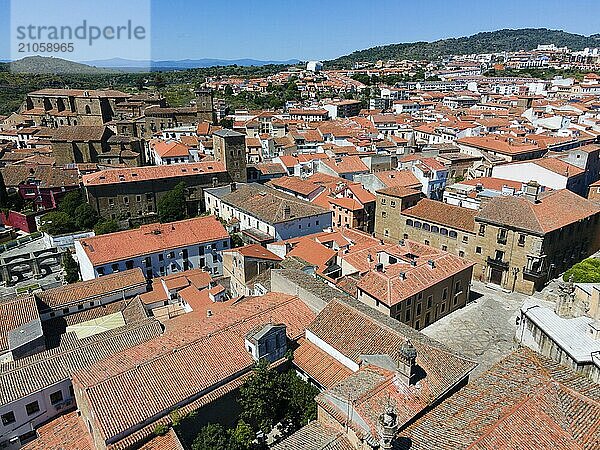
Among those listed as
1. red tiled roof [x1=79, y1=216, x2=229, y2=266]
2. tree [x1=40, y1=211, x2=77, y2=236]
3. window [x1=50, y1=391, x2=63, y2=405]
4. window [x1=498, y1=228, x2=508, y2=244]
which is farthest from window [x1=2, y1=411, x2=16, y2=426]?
window [x1=498, y1=228, x2=508, y2=244]

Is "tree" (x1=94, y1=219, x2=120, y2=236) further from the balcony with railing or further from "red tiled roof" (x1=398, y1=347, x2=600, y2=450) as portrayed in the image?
"red tiled roof" (x1=398, y1=347, x2=600, y2=450)

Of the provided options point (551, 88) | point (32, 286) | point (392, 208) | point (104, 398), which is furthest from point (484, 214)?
point (551, 88)

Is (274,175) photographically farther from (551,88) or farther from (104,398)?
(551,88)

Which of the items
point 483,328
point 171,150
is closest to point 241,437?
point 483,328

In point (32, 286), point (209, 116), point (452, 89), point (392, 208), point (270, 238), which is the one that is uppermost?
point (452, 89)

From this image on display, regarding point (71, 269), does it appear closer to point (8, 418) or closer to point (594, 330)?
point (8, 418)
